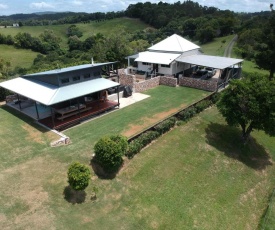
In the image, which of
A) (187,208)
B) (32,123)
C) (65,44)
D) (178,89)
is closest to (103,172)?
(187,208)

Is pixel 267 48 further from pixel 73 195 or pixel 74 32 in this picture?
pixel 74 32

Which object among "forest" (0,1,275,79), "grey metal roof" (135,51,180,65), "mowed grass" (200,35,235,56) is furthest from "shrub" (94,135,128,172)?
"mowed grass" (200,35,235,56)

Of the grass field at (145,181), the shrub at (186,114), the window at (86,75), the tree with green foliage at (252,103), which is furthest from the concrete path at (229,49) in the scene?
the window at (86,75)

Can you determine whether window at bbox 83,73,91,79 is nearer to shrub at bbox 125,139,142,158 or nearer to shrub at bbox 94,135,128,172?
shrub at bbox 125,139,142,158

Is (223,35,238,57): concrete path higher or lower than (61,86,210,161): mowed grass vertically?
lower

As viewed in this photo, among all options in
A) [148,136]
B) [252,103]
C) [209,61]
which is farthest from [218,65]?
[148,136]

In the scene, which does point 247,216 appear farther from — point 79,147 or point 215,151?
point 79,147
